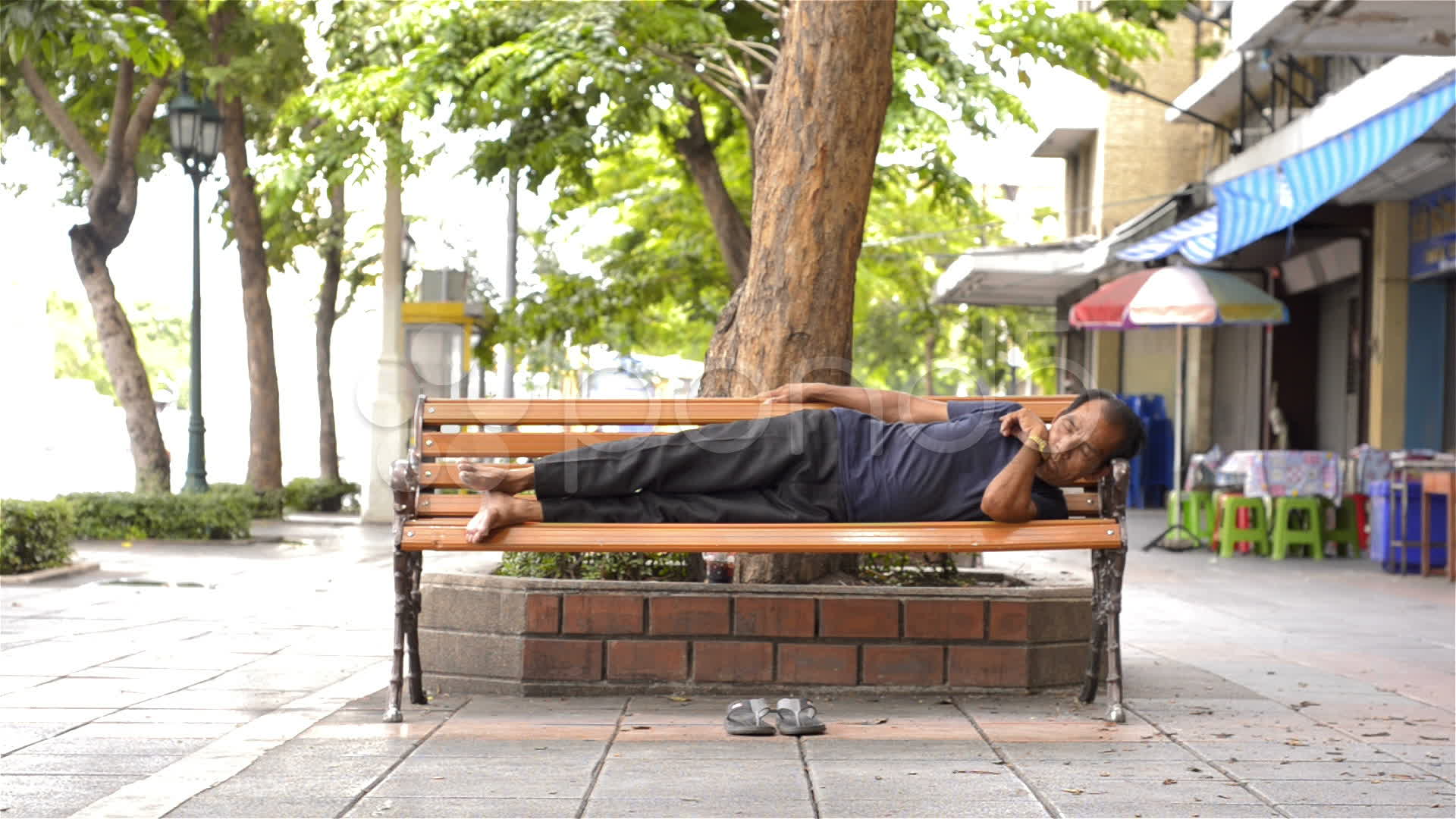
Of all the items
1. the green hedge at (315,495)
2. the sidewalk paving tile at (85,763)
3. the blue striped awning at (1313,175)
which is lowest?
the green hedge at (315,495)

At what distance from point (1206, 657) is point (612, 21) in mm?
7912

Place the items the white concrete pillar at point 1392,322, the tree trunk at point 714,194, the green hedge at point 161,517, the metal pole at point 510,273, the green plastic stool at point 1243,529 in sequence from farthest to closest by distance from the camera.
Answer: the metal pole at point 510,273 → the white concrete pillar at point 1392,322 → the tree trunk at point 714,194 → the green hedge at point 161,517 → the green plastic stool at point 1243,529

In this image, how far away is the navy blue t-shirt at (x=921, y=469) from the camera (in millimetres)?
5492

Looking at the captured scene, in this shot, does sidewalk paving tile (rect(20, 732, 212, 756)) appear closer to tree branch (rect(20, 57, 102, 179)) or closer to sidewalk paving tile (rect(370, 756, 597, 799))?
sidewalk paving tile (rect(370, 756, 597, 799))

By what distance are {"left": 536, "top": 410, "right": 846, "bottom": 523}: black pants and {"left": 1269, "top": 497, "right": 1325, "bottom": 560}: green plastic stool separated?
33.9 ft

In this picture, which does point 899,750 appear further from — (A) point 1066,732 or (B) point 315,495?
(B) point 315,495

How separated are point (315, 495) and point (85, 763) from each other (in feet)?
61.9

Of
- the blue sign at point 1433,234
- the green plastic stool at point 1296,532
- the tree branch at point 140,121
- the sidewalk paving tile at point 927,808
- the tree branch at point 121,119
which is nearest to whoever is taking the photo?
the sidewalk paving tile at point 927,808

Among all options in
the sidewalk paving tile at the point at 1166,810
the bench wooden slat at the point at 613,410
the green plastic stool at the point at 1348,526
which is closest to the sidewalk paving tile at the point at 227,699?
the bench wooden slat at the point at 613,410

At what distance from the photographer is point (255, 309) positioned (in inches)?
795

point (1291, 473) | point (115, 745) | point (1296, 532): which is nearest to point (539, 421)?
point (115, 745)

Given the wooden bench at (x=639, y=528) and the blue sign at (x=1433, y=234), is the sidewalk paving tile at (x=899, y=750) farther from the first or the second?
the blue sign at (x=1433, y=234)

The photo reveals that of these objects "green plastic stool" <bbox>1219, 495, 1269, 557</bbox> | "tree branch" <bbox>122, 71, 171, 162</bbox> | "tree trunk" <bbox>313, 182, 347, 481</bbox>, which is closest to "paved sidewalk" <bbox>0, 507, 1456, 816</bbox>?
"green plastic stool" <bbox>1219, 495, 1269, 557</bbox>

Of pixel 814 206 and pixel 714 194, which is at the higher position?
pixel 714 194
